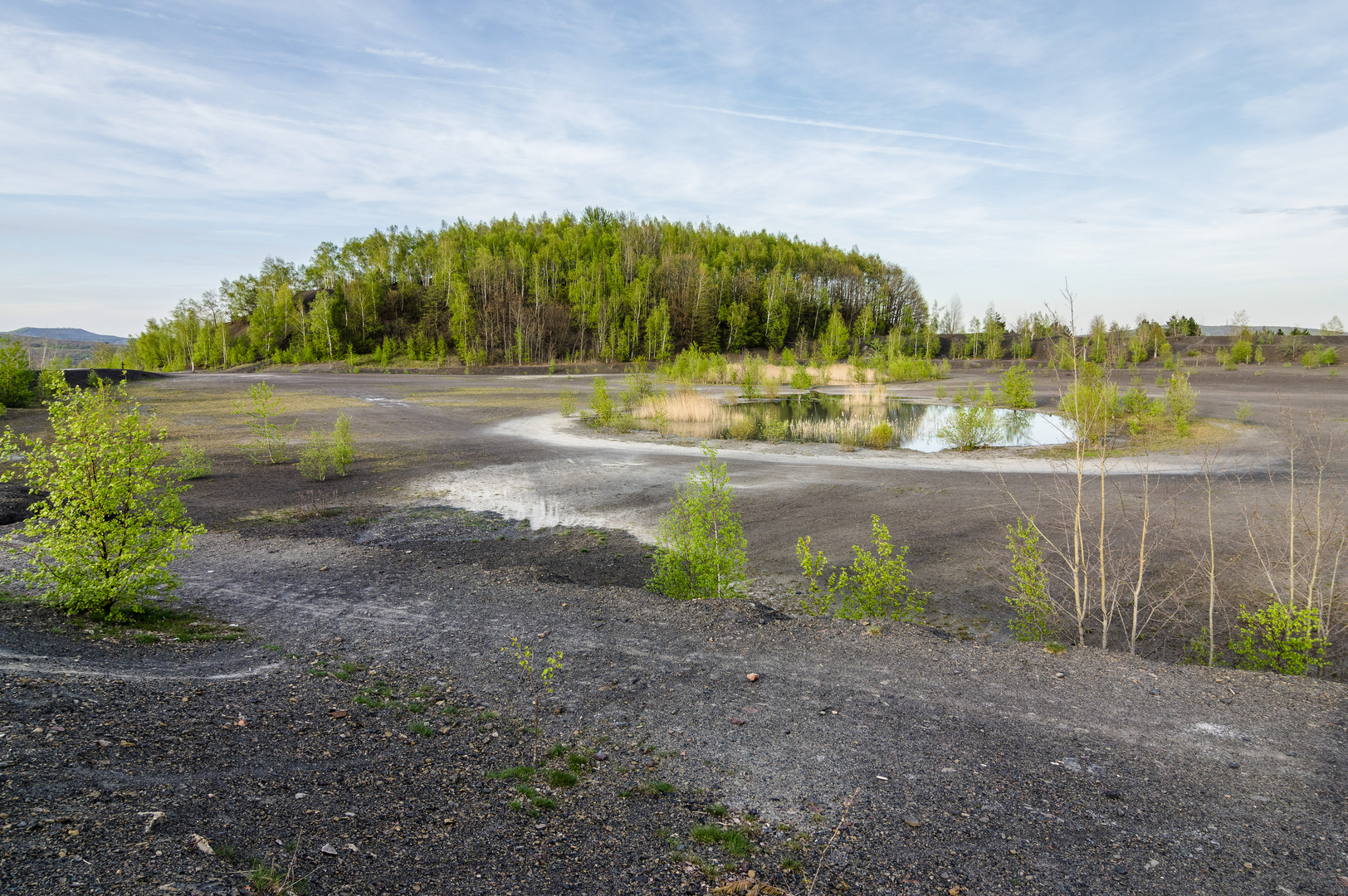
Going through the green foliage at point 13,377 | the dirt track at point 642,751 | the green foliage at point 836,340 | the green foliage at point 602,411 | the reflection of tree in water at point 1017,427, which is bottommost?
the dirt track at point 642,751

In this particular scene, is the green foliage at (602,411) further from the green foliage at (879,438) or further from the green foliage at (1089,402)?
the green foliage at (1089,402)

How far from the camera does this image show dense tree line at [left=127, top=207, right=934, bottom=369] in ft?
243

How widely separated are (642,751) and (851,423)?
22866 millimetres

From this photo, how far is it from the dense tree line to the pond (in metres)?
41.8

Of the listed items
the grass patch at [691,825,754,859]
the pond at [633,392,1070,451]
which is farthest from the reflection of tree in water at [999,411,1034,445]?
the grass patch at [691,825,754,859]

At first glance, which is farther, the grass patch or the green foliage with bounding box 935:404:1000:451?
the green foliage with bounding box 935:404:1000:451

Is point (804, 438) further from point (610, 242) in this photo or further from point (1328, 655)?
point (610, 242)

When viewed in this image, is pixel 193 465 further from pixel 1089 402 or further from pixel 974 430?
pixel 974 430

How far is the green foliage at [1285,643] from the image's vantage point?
5.99 m

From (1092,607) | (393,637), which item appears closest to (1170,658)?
(1092,607)

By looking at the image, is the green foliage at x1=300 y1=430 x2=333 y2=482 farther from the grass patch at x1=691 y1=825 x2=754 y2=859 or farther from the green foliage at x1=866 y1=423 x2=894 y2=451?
the green foliage at x1=866 y1=423 x2=894 y2=451

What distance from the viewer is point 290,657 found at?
6.18m

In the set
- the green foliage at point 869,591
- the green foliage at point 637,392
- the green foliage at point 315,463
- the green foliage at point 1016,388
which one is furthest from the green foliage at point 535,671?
the green foliage at point 1016,388

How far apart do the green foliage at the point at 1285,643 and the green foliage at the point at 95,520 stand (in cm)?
1022
